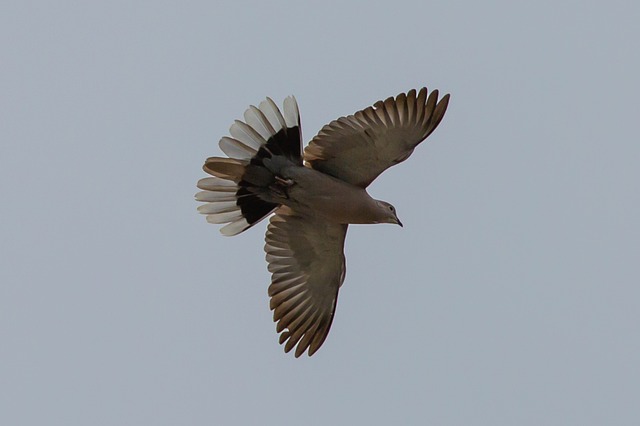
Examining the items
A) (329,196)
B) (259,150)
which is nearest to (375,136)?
(329,196)

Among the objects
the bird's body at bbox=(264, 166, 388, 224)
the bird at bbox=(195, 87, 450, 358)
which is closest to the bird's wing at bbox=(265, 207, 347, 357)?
the bird at bbox=(195, 87, 450, 358)

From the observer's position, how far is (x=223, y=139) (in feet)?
40.8

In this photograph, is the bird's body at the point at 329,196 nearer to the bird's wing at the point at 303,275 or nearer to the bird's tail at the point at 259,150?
the bird's tail at the point at 259,150

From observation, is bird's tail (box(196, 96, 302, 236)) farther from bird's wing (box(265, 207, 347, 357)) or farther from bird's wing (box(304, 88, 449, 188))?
bird's wing (box(265, 207, 347, 357))

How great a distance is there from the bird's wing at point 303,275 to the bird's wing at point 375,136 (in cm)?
89

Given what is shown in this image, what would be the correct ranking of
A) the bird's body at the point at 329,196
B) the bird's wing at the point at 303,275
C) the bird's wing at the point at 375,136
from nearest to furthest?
the bird's wing at the point at 375,136 → the bird's body at the point at 329,196 → the bird's wing at the point at 303,275

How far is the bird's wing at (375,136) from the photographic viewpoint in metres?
11.7

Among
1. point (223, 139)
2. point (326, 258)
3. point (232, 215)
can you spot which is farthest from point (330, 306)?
point (223, 139)

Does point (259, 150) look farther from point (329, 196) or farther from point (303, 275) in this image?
point (303, 275)

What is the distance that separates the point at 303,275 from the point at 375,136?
2.18m

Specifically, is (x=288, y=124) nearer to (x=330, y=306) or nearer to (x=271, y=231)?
(x=271, y=231)

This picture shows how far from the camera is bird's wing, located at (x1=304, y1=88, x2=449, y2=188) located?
38.5 ft

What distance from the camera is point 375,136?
11891 millimetres

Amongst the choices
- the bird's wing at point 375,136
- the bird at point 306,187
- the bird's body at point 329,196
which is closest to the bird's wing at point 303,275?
the bird at point 306,187
